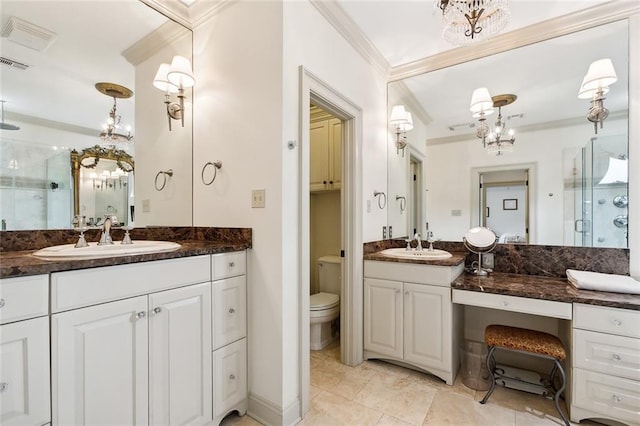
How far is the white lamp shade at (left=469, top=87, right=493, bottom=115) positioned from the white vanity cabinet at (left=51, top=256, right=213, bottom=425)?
94.5 inches

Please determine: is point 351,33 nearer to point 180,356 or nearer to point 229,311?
point 229,311

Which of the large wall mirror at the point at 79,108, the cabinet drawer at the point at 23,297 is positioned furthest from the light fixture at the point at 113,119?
the cabinet drawer at the point at 23,297

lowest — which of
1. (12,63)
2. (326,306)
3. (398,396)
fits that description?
(398,396)

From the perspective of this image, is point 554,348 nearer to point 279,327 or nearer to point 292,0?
point 279,327

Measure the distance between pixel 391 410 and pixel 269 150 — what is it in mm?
1718

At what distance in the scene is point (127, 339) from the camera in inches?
46.7

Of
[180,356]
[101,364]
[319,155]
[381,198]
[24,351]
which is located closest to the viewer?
[24,351]

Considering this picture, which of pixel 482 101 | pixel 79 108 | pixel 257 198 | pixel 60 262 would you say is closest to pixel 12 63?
pixel 79 108

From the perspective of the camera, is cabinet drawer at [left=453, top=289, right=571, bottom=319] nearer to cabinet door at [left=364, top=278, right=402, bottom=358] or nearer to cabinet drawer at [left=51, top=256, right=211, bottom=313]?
cabinet door at [left=364, top=278, right=402, bottom=358]

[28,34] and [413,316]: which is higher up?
[28,34]

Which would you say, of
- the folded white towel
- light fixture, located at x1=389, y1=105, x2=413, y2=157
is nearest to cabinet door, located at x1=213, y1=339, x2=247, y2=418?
the folded white towel

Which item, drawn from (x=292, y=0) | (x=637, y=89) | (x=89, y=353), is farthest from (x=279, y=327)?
(x=637, y=89)

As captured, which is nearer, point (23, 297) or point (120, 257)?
point (23, 297)

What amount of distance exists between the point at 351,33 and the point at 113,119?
1750 mm
